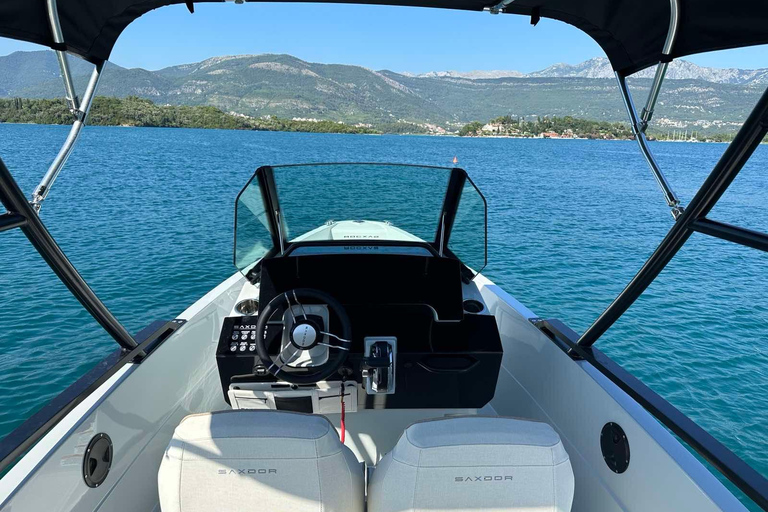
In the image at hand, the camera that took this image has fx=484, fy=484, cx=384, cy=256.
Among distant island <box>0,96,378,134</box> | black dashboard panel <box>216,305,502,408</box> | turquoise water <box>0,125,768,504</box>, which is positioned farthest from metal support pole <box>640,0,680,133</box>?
distant island <box>0,96,378,134</box>

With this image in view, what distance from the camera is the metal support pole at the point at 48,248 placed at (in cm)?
143

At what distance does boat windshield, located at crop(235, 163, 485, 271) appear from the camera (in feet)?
9.56

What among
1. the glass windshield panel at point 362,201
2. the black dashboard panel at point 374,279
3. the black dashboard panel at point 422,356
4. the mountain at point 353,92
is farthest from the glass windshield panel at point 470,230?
the mountain at point 353,92

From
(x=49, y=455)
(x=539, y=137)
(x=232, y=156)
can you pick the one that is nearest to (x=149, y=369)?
(x=49, y=455)

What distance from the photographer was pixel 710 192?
59.9 inches

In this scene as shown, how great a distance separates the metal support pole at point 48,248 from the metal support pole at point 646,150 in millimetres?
2126

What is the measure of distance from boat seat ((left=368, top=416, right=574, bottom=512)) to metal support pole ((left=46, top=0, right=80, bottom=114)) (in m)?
1.79

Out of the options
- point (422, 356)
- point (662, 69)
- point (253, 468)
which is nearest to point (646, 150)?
point (662, 69)

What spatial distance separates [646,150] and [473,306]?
1216 mm

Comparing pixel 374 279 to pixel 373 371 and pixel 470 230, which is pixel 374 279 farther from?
pixel 470 230

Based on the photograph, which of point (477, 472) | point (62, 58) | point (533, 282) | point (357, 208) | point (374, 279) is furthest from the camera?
point (533, 282)

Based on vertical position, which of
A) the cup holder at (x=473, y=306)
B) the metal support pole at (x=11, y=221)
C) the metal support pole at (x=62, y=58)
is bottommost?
the cup holder at (x=473, y=306)

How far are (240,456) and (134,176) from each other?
26.7m

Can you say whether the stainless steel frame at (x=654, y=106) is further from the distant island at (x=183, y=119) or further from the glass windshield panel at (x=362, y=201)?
the distant island at (x=183, y=119)
